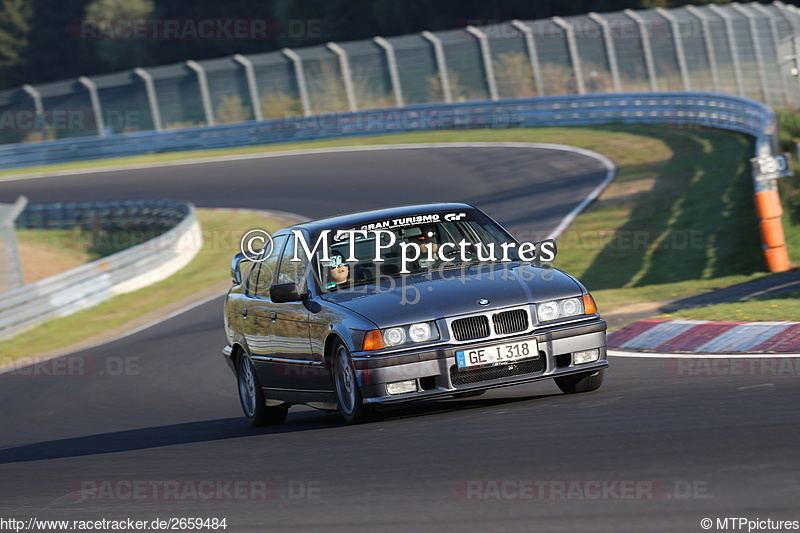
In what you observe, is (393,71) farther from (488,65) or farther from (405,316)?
(405,316)

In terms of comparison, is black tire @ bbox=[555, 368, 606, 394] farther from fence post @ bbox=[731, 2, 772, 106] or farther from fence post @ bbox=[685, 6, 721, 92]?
fence post @ bbox=[685, 6, 721, 92]

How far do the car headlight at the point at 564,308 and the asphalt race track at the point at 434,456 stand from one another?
0.59m

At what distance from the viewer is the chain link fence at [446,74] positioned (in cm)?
3494

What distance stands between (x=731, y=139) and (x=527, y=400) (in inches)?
751

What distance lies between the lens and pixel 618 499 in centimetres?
480

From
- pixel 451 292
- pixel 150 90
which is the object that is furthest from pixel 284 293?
pixel 150 90

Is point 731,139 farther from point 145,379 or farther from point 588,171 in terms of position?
point 145,379

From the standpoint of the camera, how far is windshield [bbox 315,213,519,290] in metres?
8.45

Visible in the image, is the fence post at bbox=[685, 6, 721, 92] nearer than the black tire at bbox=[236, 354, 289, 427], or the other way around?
the black tire at bbox=[236, 354, 289, 427]

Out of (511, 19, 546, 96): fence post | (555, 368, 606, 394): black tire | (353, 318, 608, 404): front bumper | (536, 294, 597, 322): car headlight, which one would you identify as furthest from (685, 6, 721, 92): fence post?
(353, 318, 608, 404): front bumper

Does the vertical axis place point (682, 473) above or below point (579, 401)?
above

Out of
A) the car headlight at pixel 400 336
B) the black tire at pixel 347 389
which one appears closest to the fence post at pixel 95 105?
the black tire at pixel 347 389

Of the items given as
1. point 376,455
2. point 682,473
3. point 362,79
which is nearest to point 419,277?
point 376,455

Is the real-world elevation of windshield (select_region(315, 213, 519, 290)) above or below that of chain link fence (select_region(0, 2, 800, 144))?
above
